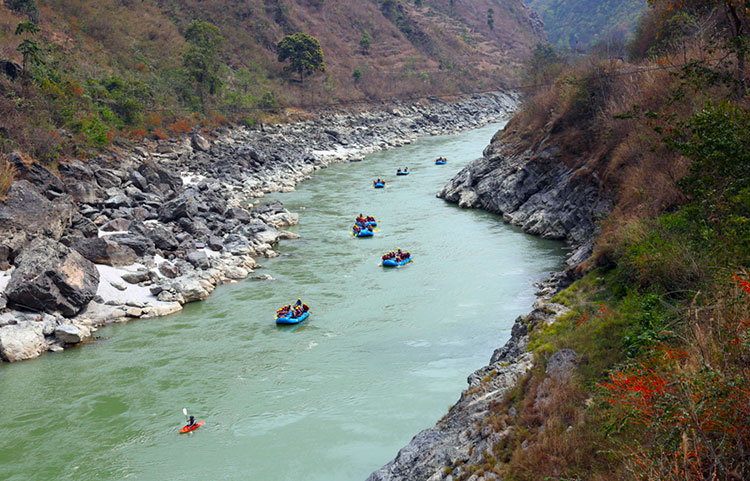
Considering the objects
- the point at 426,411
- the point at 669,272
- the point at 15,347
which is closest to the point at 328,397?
the point at 426,411

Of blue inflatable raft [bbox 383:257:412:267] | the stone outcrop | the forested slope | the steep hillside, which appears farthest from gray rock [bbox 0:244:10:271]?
the forested slope

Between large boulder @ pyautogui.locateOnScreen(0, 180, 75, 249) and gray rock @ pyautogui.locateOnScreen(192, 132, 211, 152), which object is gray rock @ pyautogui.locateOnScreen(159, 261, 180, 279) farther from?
gray rock @ pyautogui.locateOnScreen(192, 132, 211, 152)

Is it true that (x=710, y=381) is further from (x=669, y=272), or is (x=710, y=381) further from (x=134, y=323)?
(x=134, y=323)

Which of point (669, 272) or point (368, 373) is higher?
point (669, 272)

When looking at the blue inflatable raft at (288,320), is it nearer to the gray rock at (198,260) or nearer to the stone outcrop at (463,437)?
the gray rock at (198,260)

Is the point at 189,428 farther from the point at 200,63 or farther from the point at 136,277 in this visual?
the point at 200,63

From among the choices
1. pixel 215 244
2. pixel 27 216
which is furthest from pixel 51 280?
pixel 215 244
